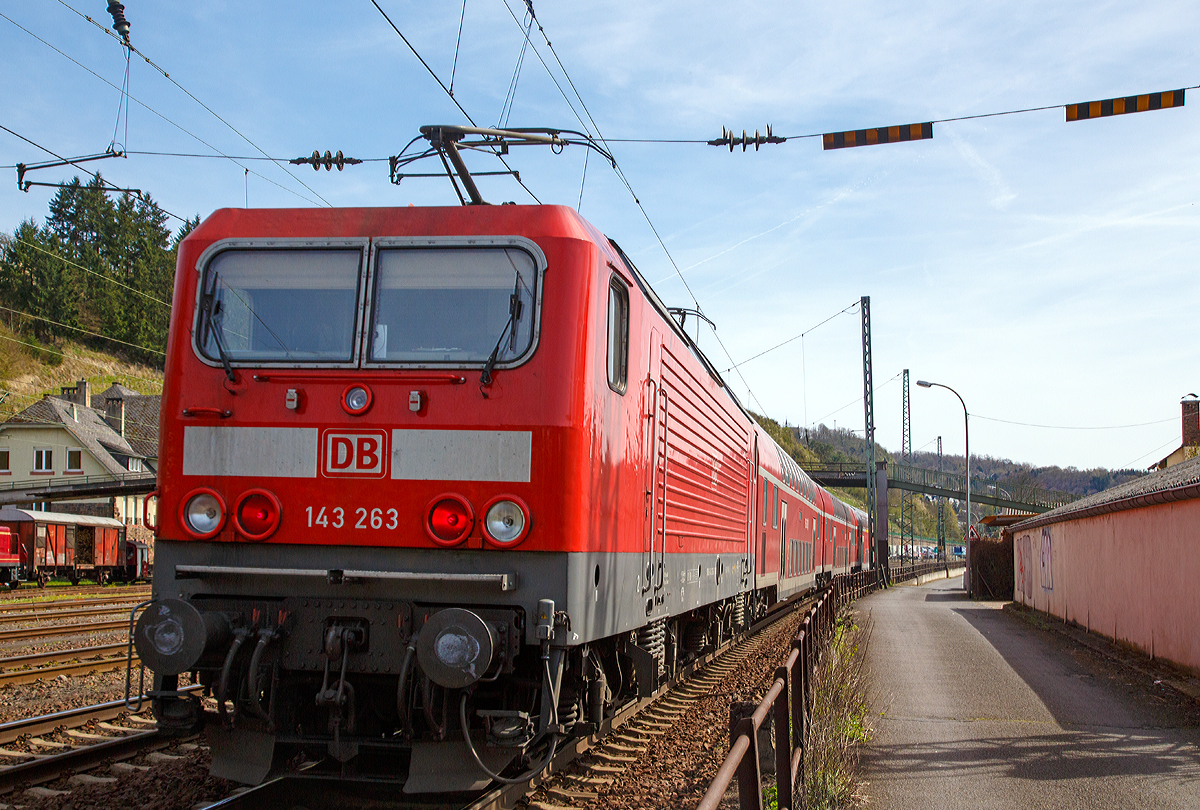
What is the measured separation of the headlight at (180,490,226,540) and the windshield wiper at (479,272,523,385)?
64.7 inches

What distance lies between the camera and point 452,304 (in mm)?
5723

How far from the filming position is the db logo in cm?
552

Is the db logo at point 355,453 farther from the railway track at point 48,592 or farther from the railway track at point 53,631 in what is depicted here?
the railway track at point 48,592

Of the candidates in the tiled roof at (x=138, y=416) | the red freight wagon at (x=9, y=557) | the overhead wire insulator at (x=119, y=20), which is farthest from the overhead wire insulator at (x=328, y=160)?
the tiled roof at (x=138, y=416)

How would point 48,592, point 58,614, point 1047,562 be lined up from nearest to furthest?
point 58,614 → point 1047,562 → point 48,592

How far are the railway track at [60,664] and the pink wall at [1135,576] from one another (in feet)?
38.8

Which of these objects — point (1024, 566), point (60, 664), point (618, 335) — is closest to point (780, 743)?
point (618, 335)

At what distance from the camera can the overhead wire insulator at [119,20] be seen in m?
10.2

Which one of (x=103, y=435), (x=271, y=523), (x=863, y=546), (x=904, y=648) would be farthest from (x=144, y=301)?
(x=271, y=523)

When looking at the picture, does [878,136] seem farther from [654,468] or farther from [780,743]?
[780,743]

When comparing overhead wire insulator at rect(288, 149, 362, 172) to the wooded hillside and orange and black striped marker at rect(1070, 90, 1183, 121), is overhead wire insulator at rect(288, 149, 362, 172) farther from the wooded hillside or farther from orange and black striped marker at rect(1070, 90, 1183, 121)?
the wooded hillside

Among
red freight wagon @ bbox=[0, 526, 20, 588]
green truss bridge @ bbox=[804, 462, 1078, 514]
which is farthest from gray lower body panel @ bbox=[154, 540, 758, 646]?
green truss bridge @ bbox=[804, 462, 1078, 514]

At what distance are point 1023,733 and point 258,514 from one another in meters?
6.57

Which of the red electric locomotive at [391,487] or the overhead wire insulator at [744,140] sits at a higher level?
the overhead wire insulator at [744,140]
